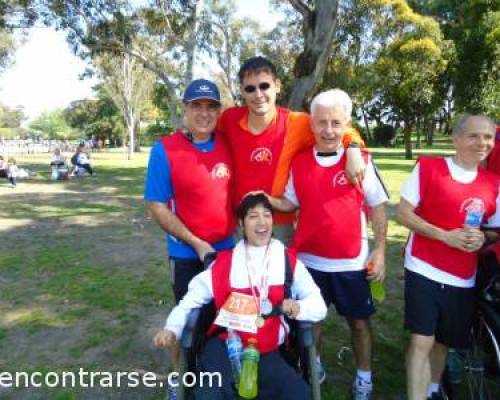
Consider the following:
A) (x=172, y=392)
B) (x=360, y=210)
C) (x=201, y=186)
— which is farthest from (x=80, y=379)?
(x=360, y=210)

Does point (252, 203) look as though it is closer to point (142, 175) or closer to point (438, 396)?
point (438, 396)

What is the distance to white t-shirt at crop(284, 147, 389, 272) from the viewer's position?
3006mm

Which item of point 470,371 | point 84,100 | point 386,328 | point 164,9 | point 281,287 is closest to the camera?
point 281,287

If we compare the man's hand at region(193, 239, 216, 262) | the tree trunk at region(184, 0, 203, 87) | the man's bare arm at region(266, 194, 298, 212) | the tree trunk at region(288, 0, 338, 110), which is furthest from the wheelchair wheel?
the tree trunk at region(184, 0, 203, 87)

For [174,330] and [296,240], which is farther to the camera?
[296,240]

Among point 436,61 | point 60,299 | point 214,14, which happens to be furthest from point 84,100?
point 60,299

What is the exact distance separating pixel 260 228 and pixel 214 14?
27.3 metres

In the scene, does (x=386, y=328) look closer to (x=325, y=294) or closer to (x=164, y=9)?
(x=325, y=294)

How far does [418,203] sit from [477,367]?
1081 mm

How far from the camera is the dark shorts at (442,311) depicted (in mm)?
2838

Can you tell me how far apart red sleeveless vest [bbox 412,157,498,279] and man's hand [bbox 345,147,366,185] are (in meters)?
0.34

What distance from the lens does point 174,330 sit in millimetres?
2512

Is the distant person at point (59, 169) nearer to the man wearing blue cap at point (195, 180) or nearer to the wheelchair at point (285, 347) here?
the man wearing blue cap at point (195, 180)

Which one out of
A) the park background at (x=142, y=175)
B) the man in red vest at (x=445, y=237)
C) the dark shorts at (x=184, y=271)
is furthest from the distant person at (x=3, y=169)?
the man in red vest at (x=445, y=237)
